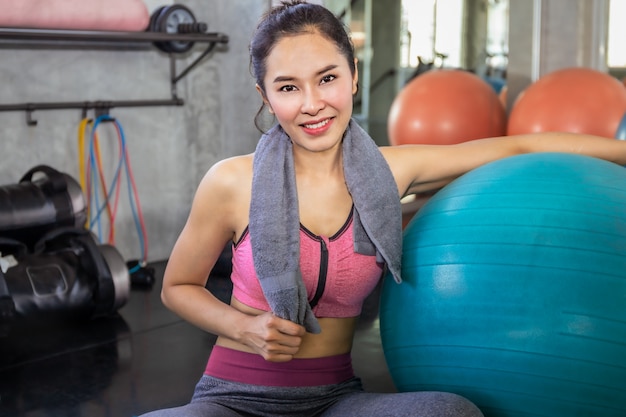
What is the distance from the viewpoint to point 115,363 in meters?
2.61

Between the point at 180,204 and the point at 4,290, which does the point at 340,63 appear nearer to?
the point at 4,290

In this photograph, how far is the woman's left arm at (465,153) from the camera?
1.62 meters

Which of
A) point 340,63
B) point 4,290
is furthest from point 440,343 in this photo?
point 4,290

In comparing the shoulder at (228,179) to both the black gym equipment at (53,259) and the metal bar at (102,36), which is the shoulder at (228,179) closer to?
the black gym equipment at (53,259)

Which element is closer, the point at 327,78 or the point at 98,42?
the point at 327,78

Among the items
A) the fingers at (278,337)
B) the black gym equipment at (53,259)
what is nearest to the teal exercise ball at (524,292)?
the fingers at (278,337)

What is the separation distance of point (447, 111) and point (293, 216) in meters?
3.30

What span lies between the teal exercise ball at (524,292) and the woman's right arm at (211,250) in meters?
0.33

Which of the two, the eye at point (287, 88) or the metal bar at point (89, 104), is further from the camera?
the metal bar at point (89, 104)

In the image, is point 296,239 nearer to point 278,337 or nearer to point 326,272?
point 326,272

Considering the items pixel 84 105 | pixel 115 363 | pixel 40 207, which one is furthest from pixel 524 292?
pixel 84 105

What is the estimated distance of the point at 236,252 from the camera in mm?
1540

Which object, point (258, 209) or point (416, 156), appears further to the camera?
point (416, 156)

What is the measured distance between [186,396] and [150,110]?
6.93ft
